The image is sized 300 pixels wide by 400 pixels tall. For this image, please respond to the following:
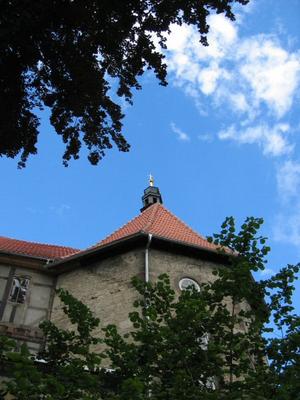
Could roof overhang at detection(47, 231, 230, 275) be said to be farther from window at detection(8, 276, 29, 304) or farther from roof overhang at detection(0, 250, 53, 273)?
window at detection(8, 276, 29, 304)

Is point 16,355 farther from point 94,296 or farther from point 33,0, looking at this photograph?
point 94,296

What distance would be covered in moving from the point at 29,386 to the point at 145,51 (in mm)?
7770

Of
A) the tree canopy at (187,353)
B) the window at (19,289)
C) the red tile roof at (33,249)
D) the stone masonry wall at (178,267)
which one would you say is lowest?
the tree canopy at (187,353)

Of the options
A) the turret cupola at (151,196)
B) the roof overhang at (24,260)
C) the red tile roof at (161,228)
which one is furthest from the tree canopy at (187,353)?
the turret cupola at (151,196)

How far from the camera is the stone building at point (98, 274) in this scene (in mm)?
13383

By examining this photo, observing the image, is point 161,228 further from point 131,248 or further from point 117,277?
point 117,277

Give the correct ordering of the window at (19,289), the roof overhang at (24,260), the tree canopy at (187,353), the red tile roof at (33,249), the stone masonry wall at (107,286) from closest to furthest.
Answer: the tree canopy at (187,353) < the stone masonry wall at (107,286) < the window at (19,289) < the roof overhang at (24,260) < the red tile roof at (33,249)

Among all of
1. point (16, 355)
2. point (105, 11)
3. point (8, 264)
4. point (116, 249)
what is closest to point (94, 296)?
point (116, 249)

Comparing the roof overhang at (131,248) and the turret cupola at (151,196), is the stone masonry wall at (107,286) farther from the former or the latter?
the turret cupola at (151,196)

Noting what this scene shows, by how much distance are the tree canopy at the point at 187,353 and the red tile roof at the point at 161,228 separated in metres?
6.77

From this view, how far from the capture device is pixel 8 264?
596 inches

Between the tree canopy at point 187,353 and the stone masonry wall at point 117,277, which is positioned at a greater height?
the stone masonry wall at point 117,277

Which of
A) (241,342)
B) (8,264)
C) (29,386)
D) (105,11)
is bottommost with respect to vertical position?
(29,386)

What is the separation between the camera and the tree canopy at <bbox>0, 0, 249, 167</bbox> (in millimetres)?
9922
